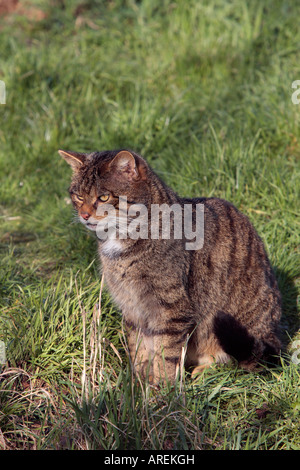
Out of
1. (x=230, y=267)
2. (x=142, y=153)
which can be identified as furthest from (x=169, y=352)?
(x=142, y=153)

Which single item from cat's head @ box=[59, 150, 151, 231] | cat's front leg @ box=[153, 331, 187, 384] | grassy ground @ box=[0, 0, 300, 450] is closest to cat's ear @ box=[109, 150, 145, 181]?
cat's head @ box=[59, 150, 151, 231]

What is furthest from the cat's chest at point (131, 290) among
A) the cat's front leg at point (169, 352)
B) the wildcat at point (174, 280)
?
the cat's front leg at point (169, 352)

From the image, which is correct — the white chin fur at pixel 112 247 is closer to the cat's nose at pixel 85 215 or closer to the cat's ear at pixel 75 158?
the cat's nose at pixel 85 215

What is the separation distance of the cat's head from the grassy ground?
18.1 inches

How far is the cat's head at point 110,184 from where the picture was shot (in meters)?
2.66

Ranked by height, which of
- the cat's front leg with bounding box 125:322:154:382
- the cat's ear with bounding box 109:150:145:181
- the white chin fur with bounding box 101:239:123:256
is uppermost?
the cat's ear with bounding box 109:150:145:181

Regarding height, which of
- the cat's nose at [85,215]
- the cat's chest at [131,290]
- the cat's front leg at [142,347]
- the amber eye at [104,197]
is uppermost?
the amber eye at [104,197]

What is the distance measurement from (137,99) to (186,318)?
250 centimetres

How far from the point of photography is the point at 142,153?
441 cm

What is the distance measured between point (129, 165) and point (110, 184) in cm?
13

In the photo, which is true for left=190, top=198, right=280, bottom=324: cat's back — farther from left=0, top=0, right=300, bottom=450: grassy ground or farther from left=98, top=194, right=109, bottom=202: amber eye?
left=98, top=194, right=109, bottom=202: amber eye

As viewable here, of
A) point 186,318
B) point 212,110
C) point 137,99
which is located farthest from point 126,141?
point 186,318

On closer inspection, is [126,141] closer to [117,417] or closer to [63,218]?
[63,218]

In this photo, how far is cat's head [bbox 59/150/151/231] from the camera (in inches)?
105
